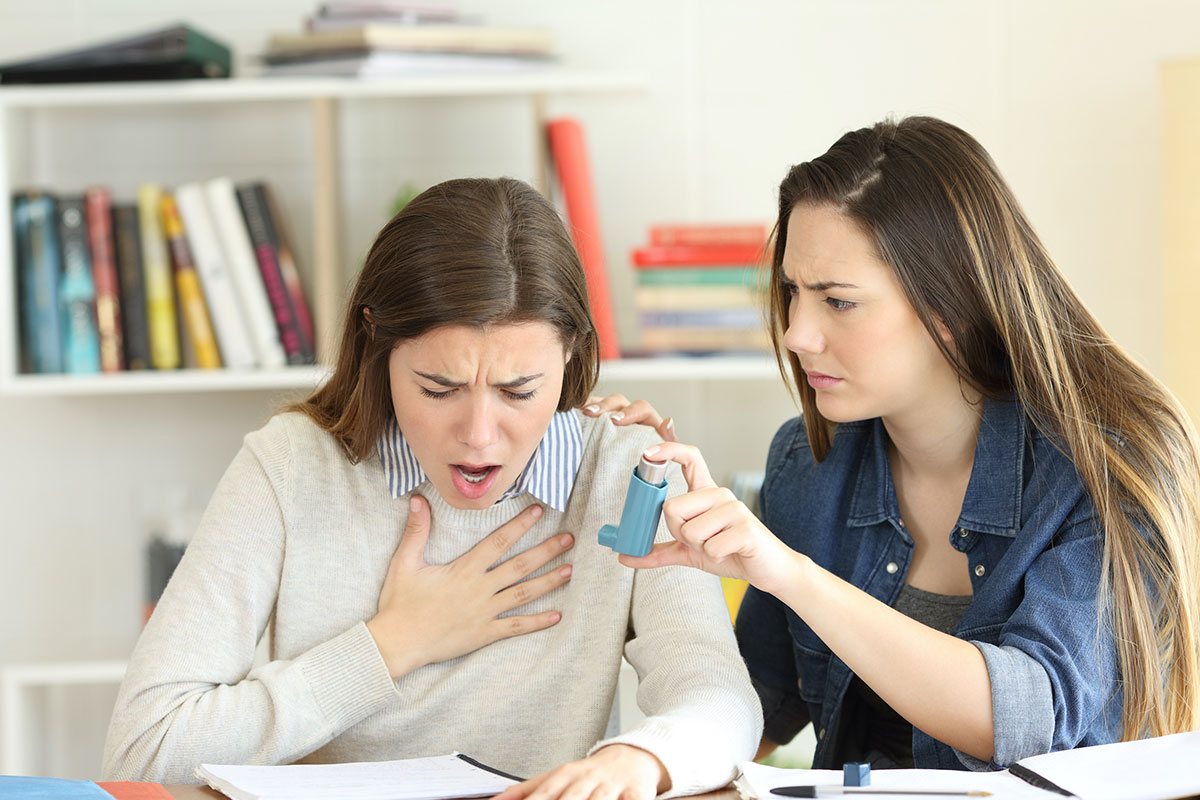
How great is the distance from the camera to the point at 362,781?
973 mm

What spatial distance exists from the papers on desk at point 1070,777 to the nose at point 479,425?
389 mm

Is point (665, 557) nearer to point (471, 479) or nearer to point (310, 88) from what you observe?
point (471, 479)

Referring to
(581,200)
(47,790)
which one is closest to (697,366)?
(581,200)

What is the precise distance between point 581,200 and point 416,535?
0.89 metres

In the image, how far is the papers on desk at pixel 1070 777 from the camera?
0.89 m

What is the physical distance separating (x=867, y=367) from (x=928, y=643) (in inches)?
11.9

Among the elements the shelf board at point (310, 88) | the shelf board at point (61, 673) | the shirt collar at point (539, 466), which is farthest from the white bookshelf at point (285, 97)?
the shirt collar at point (539, 466)

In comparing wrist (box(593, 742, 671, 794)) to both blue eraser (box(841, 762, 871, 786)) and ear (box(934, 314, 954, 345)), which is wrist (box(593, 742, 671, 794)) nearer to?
blue eraser (box(841, 762, 871, 786))

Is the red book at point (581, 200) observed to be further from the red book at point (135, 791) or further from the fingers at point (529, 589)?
the red book at point (135, 791)

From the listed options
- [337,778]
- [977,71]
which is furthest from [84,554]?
Answer: [977,71]

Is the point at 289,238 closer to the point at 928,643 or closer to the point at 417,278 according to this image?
the point at 417,278

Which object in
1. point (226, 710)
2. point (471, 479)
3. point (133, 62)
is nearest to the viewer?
point (226, 710)

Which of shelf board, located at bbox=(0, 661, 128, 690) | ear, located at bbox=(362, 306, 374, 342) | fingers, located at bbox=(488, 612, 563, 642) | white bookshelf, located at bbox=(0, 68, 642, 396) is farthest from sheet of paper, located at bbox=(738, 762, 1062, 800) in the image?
shelf board, located at bbox=(0, 661, 128, 690)

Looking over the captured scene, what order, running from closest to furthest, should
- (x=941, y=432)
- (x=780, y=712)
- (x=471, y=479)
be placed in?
(x=471, y=479)
(x=941, y=432)
(x=780, y=712)
